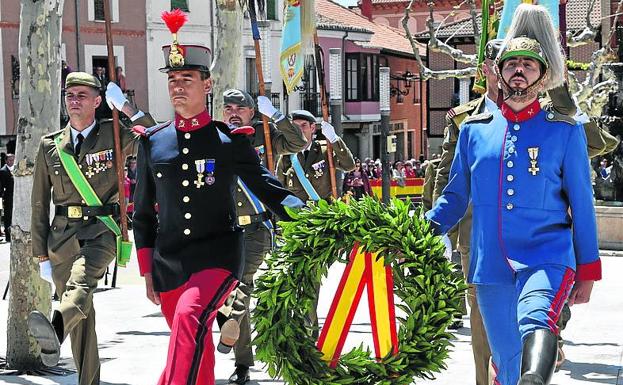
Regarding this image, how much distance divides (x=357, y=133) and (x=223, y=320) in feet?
159

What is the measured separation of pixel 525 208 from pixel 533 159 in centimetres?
22

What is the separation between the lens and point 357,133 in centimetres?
5406

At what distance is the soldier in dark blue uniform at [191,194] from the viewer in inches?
227

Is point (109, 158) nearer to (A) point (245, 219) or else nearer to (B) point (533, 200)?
(A) point (245, 219)

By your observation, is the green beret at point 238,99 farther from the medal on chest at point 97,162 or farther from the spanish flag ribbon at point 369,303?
the spanish flag ribbon at point 369,303

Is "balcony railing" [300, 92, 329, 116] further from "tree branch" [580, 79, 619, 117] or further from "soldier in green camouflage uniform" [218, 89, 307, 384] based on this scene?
"soldier in green camouflage uniform" [218, 89, 307, 384]

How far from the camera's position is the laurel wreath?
529cm

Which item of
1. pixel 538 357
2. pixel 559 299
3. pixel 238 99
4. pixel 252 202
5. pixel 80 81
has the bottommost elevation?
pixel 538 357

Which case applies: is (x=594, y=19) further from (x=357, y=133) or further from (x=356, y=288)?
(x=356, y=288)

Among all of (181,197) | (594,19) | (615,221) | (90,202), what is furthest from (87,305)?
(594,19)

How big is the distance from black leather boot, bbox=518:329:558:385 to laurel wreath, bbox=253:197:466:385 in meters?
0.59

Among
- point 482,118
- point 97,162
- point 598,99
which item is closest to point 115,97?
point 97,162

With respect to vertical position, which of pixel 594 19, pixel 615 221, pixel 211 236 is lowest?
pixel 615 221

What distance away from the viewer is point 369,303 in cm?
564
